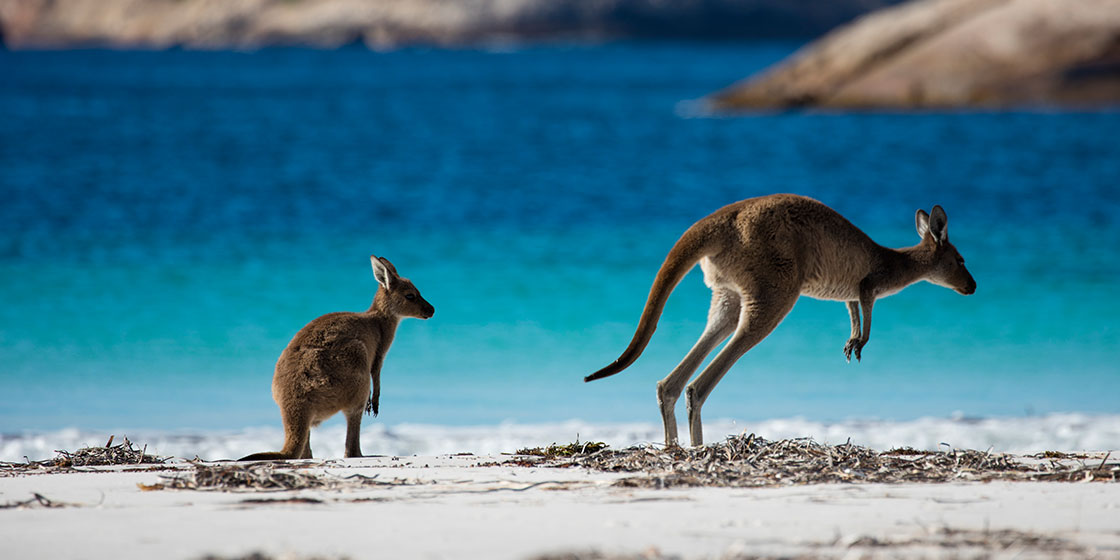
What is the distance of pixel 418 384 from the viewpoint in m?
9.69

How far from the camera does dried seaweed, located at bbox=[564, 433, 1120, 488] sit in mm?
4703

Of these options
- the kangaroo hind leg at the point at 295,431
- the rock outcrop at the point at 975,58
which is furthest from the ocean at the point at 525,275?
the kangaroo hind leg at the point at 295,431

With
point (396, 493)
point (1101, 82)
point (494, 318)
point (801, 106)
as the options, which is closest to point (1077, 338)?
point (494, 318)

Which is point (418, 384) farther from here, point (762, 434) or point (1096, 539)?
point (1096, 539)

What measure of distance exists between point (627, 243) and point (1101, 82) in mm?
18765

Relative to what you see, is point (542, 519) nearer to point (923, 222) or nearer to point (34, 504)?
point (34, 504)

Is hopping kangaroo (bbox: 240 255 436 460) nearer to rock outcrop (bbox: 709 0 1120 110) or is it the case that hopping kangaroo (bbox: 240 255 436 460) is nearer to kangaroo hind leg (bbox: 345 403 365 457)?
kangaroo hind leg (bbox: 345 403 365 457)

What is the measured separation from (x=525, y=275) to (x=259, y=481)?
9.85 metres

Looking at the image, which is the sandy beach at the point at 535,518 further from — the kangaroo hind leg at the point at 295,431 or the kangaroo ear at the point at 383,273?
the kangaroo ear at the point at 383,273

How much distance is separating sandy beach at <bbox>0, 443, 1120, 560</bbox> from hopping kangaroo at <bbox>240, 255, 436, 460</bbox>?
1.31 feet

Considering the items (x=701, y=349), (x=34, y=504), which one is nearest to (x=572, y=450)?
(x=701, y=349)

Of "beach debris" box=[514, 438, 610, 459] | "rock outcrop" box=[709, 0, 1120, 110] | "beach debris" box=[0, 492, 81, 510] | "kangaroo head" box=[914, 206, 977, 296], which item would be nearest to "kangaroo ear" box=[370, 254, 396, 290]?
"beach debris" box=[514, 438, 610, 459]

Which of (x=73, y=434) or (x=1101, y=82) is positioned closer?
(x=73, y=434)

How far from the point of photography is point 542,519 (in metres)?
4.07
